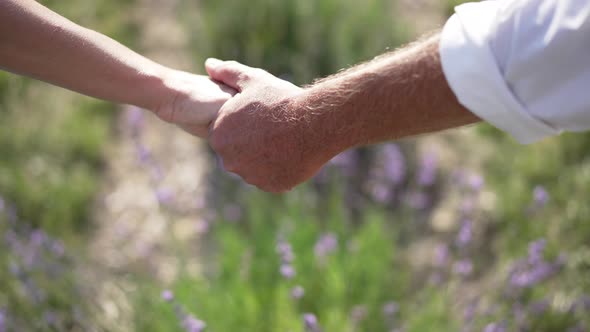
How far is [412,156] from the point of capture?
2.94m

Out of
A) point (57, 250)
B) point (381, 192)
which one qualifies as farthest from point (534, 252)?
point (57, 250)

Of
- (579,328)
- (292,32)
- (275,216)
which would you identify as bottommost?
(579,328)

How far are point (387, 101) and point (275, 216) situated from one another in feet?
3.62

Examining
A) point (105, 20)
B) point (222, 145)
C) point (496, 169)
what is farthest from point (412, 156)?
point (105, 20)

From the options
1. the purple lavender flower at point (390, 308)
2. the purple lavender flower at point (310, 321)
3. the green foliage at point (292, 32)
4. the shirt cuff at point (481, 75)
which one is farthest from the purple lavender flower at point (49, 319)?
the green foliage at point (292, 32)

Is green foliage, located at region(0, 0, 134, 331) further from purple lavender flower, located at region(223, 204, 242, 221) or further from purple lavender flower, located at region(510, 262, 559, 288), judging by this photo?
purple lavender flower, located at region(510, 262, 559, 288)

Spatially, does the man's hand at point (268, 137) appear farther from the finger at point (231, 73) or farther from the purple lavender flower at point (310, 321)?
the purple lavender flower at point (310, 321)

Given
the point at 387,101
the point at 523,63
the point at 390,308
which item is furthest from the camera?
the point at 390,308

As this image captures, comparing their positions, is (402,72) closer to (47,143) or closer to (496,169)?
(496,169)

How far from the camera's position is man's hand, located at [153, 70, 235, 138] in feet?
5.48

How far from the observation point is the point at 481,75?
46.1 inches

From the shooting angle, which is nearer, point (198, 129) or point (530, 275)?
point (198, 129)

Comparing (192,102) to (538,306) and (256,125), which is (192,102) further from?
(538,306)

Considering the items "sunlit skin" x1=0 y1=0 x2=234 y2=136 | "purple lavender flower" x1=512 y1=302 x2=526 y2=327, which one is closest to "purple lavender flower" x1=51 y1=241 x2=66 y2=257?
"sunlit skin" x1=0 y1=0 x2=234 y2=136
